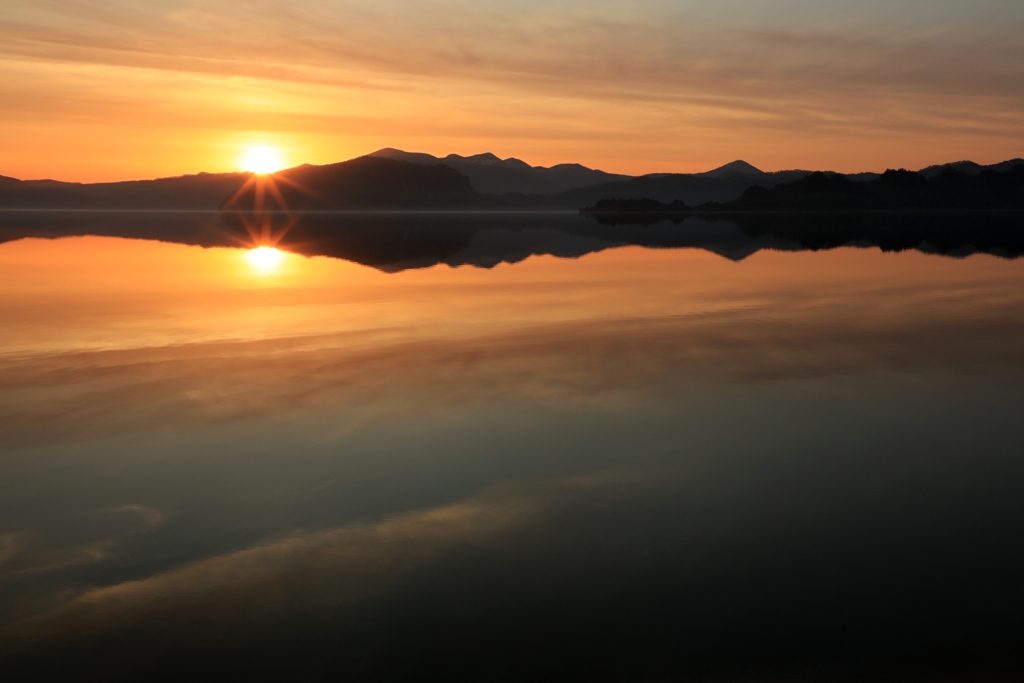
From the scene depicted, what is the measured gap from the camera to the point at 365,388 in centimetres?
1284

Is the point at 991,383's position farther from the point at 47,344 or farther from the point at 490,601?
the point at 47,344

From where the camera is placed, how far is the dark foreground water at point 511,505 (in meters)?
5.67

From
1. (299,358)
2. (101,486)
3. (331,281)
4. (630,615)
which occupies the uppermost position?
(331,281)

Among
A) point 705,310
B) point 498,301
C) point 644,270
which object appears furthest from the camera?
point 644,270

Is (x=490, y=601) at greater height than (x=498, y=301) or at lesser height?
lesser

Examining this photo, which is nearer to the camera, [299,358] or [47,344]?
[299,358]

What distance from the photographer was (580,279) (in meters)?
31.2

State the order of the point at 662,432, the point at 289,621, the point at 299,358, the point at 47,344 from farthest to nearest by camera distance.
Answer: the point at 47,344 → the point at 299,358 → the point at 662,432 → the point at 289,621

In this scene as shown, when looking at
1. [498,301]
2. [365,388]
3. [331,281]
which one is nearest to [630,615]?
[365,388]

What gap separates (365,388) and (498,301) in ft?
37.7

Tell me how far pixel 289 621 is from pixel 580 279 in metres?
Result: 26.1

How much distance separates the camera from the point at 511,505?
808 centimetres

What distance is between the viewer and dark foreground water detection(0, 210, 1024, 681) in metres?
5.67

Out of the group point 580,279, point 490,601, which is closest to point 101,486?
point 490,601
